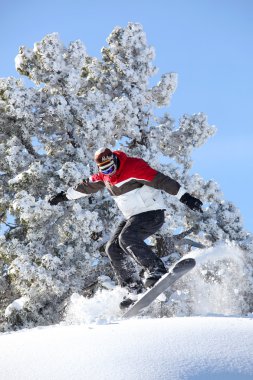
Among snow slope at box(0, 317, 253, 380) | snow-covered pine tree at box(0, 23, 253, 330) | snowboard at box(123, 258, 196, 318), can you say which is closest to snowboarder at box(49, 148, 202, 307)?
snowboard at box(123, 258, 196, 318)

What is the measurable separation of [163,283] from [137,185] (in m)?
1.43

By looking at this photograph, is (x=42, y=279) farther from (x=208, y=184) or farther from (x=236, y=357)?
(x=236, y=357)

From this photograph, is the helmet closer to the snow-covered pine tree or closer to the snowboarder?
the snowboarder

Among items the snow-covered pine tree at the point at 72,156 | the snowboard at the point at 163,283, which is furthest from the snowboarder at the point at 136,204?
the snow-covered pine tree at the point at 72,156

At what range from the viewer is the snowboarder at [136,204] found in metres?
6.41

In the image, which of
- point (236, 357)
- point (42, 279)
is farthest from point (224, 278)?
point (236, 357)

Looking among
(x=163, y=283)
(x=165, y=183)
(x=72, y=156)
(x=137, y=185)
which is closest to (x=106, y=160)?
(x=137, y=185)

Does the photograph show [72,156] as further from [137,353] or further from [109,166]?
[137,353]

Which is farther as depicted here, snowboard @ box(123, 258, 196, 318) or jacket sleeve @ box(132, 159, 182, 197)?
snowboard @ box(123, 258, 196, 318)

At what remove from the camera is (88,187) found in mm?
7180

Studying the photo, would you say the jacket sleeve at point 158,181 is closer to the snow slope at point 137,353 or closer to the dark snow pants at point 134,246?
the dark snow pants at point 134,246

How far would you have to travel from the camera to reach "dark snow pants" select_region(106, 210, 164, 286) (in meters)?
6.55

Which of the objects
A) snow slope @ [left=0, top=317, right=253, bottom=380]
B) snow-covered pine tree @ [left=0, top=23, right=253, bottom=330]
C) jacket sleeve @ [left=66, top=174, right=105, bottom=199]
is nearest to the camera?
snow slope @ [left=0, top=317, right=253, bottom=380]

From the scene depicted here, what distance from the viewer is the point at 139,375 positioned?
326 centimetres
